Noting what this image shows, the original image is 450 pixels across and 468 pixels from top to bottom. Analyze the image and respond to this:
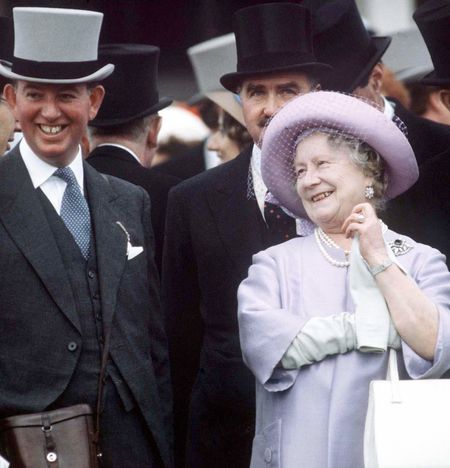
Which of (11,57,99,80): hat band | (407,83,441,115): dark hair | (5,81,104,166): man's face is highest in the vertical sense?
(407,83,441,115): dark hair

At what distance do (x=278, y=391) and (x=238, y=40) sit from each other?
188 centimetres

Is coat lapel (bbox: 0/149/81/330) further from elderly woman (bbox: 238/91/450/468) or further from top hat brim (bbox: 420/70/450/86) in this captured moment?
top hat brim (bbox: 420/70/450/86)

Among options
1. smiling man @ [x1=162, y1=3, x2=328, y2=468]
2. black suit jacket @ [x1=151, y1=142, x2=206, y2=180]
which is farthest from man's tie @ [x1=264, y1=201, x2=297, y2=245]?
black suit jacket @ [x1=151, y1=142, x2=206, y2=180]

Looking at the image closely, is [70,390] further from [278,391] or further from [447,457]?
[447,457]

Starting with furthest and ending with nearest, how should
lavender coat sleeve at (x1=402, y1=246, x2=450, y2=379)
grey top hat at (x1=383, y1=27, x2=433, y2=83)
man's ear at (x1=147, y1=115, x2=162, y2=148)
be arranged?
1. grey top hat at (x1=383, y1=27, x2=433, y2=83)
2. man's ear at (x1=147, y1=115, x2=162, y2=148)
3. lavender coat sleeve at (x1=402, y1=246, x2=450, y2=379)

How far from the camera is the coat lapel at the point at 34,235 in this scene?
19.5 feet

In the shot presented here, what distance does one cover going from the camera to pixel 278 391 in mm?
5617

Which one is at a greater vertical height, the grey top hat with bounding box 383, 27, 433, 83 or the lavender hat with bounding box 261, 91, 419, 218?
the grey top hat with bounding box 383, 27, 433, 83

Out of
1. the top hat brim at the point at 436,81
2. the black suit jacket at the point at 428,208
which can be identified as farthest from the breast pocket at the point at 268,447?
the top hat brim at the point at 436,81

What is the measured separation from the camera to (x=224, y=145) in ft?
27.7

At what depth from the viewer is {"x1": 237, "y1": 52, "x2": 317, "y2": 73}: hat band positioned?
6.74 m

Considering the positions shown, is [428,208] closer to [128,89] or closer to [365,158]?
[365,158]

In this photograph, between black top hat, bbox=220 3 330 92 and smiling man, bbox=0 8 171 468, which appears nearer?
smiling man, bbox=0 8 171 468

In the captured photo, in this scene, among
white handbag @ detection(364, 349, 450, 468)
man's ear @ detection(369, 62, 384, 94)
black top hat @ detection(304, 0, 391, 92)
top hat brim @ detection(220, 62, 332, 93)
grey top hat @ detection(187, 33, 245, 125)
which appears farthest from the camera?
grey top hat @ detection(187, 33, 245, 125)
